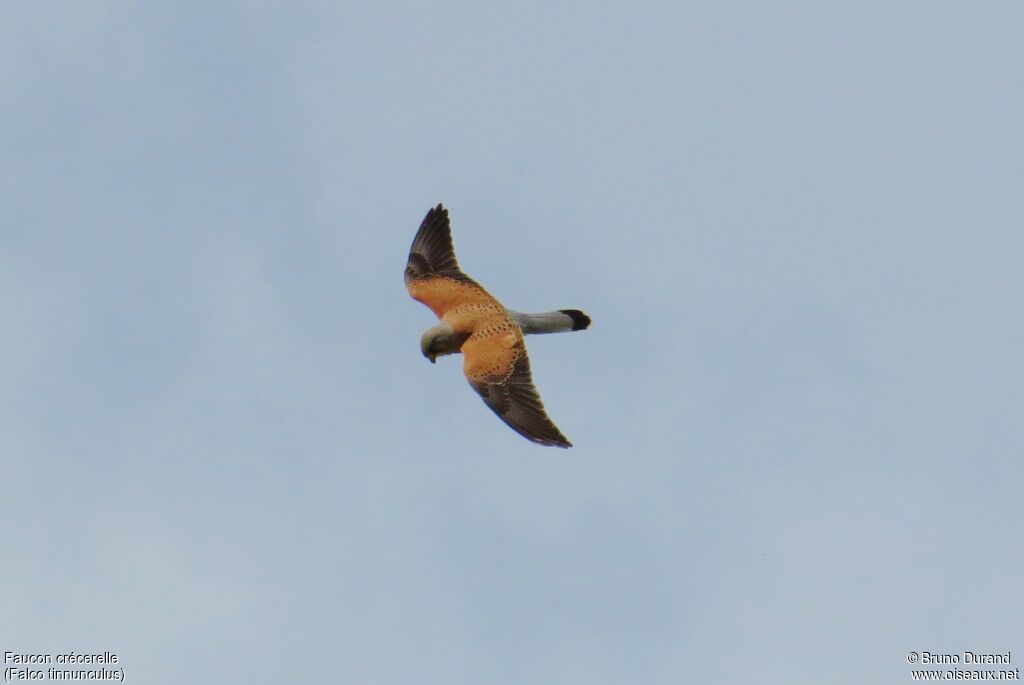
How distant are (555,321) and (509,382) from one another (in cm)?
192

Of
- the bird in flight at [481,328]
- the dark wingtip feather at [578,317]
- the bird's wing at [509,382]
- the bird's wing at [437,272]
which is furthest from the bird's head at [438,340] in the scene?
the dark wingtip feather at [578,317]

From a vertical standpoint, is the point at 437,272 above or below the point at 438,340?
above

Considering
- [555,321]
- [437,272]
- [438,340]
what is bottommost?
[438,340]

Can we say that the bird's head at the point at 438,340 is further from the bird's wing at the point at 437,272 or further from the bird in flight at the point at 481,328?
the bird's wing at the point at 437,272

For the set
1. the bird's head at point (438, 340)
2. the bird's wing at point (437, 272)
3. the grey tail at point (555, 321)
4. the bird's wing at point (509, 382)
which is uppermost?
the bird's wing at point (437, 272)

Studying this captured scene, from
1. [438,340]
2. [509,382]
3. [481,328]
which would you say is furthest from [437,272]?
[509,382]

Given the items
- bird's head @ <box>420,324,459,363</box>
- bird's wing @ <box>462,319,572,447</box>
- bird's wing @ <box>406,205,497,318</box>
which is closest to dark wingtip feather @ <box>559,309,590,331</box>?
bird's wing @ <box>406,205,497,318</box>

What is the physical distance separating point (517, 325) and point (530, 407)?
1.44 meters

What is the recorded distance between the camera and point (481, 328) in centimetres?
1764

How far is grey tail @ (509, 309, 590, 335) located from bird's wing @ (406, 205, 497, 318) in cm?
59

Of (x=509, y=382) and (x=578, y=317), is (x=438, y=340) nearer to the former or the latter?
(x=509, y=382)

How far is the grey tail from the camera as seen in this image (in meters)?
18.3

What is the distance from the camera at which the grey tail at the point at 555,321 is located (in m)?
18.3

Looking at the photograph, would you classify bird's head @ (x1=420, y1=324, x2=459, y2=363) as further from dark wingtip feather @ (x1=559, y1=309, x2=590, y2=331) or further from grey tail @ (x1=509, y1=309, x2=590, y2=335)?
dark wingtip feather @ (x1=559, y1=309, x2=590, y2=331)
